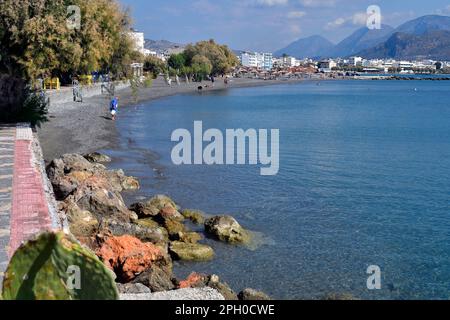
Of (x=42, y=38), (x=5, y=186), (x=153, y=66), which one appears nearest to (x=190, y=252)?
(x=5, y=186)

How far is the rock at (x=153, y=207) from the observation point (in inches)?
736

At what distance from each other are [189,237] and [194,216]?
2.53 meters

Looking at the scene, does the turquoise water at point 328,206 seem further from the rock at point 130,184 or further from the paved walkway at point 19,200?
the paved walkway at point 19,200

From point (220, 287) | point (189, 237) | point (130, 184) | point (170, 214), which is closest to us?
point (220, 287)

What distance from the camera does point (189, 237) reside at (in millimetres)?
16562

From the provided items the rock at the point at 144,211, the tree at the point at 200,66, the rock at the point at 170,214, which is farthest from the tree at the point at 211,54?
the rock at the point at 170,214

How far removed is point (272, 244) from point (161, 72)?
410 ft

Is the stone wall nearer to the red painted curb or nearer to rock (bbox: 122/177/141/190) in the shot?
rock (bbox: 122/177/141/190)

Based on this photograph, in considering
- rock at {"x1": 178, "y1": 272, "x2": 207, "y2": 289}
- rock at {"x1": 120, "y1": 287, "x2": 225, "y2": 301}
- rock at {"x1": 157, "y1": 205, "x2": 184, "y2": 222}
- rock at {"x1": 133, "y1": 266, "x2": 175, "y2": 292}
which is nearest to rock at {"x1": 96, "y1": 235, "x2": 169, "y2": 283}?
rock at {"x1": 133, "y1": 266, "x2": 175, "y2": 292}

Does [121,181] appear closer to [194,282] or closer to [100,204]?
[100,204]

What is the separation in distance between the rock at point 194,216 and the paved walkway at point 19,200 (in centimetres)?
533

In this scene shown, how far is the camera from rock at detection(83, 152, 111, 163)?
93.8ft

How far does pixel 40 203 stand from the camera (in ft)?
38.7

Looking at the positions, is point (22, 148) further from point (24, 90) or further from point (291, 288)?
point (291, 288)
